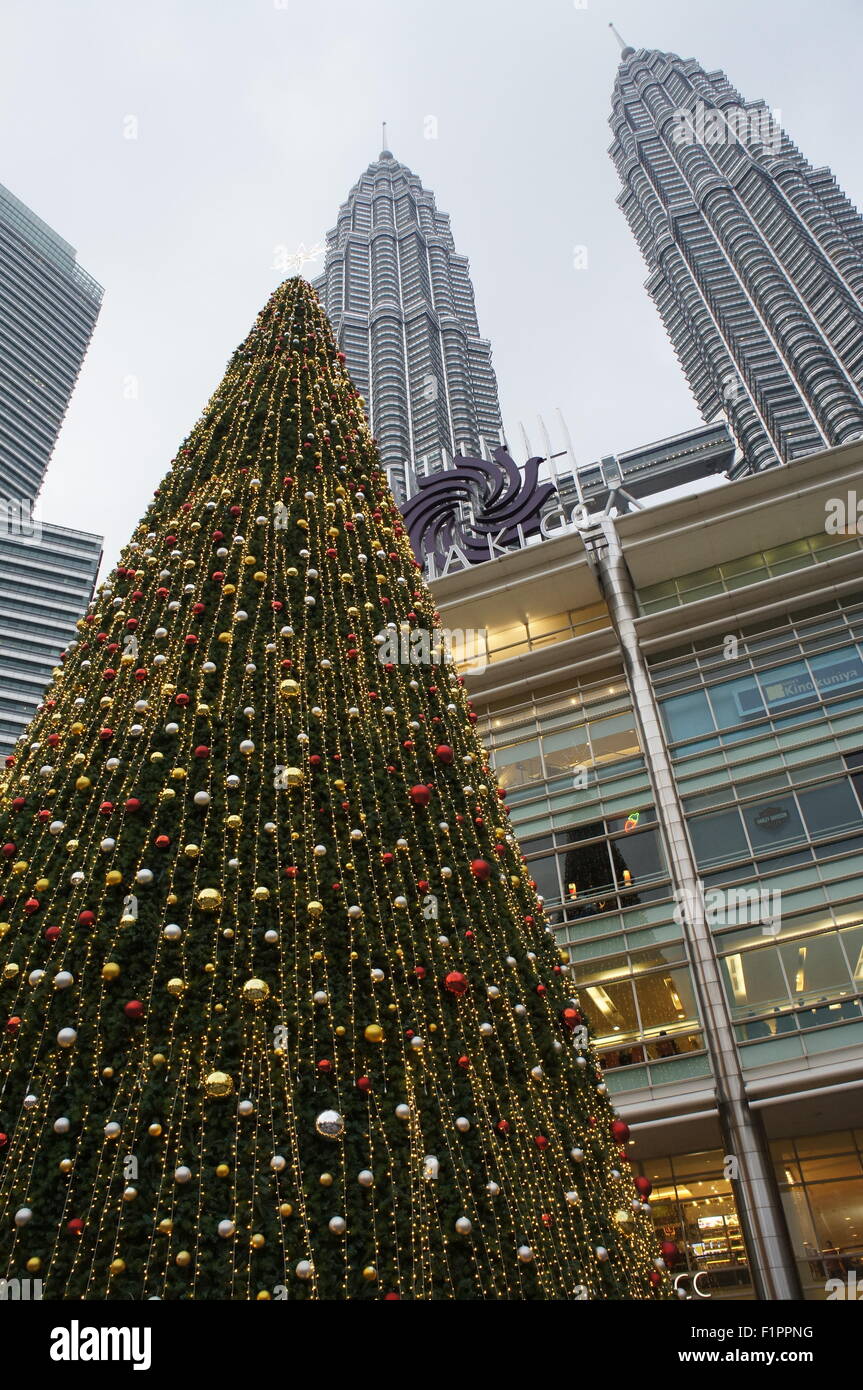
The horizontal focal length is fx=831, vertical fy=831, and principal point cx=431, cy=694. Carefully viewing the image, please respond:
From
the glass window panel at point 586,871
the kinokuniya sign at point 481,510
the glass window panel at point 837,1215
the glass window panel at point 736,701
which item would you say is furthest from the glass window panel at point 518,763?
the glass window panel at point 837,1215

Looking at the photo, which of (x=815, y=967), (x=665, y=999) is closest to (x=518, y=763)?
(x=665, y=999)

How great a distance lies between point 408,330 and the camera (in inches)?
3880

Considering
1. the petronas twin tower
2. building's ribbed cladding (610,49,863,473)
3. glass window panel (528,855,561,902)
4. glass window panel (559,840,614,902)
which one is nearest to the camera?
glass window panel (559,840,614,902)

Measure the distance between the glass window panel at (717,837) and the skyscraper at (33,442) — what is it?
73.0m

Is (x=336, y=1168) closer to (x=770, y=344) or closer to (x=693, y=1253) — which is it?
(x=693, y=1253)

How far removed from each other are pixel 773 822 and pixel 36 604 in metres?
90.4

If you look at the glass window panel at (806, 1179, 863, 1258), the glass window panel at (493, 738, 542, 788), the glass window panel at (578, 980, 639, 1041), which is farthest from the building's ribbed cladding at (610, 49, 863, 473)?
the glass window panel at (806, 1179, 863, 1258)

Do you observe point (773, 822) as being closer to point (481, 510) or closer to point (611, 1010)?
point (611, 1010)

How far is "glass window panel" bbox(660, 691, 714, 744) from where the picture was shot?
1948 centimetres

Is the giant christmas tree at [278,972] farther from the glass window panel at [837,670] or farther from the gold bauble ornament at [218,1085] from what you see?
the glass window panel at [837,670]

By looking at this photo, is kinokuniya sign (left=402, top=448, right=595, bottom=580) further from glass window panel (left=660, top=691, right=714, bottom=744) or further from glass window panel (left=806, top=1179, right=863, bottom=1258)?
glass window panel (left=806, top=1179, right=863, bottom=1258)

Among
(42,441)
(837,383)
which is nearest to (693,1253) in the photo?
(837,383)

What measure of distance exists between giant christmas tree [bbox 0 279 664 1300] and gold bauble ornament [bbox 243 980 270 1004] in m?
0.01

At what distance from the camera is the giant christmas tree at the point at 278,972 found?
349cm
